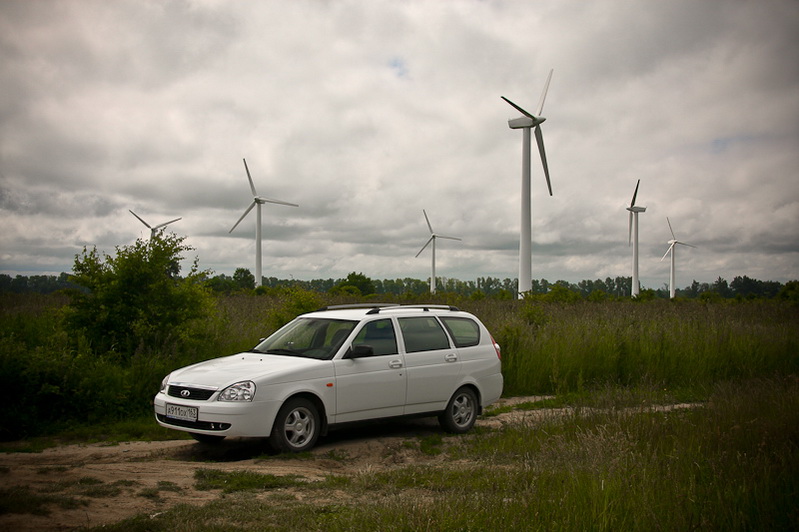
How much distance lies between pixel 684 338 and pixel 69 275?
15808 mm

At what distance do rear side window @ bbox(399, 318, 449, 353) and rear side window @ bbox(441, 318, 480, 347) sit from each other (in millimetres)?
215

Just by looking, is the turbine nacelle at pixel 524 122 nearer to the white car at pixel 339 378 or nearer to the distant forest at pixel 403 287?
the distant forest at pixel 403 287

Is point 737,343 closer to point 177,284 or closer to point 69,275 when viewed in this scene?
→ point 177,284

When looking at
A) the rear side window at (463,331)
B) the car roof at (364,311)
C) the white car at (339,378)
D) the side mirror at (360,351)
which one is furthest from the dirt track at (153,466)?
the car roof at (364,311)

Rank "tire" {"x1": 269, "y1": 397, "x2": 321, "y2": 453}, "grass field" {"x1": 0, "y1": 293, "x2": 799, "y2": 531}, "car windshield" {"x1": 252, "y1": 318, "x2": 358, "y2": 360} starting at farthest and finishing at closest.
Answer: "car windshield" {"x1": 252, "y1": 318, "x2": 358, "y2": 360}
"tire" {"x1": 269, "y1": 397, "x2": 321, "y2": 453}
"grass field" {"x1": 0, "y1": 293, "x2": 799, "y2": 531}

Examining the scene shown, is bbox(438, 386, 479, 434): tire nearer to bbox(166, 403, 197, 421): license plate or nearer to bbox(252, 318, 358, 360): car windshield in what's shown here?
bbox(252, 318, 358, 360): car windshield

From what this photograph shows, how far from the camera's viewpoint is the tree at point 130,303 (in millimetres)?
13734

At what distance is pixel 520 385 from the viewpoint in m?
16.2

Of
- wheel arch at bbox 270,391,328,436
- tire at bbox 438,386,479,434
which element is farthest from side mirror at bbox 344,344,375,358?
tire at bbox 438,386,479,434

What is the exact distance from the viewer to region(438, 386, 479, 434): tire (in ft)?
35.3

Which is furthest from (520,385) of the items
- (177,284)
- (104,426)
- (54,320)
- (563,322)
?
Answer: (54,320)

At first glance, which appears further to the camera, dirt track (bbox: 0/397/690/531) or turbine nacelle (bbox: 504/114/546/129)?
turbine nacelle (bbox: 504/114/546/129)

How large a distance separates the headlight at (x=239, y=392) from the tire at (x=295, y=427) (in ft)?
1.64

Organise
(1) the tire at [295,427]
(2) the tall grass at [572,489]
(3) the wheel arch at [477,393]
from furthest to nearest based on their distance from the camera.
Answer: (3) the wheel arch at [477,393], (1) the tire at [295,427], (2) the tall grass at [572,489]
